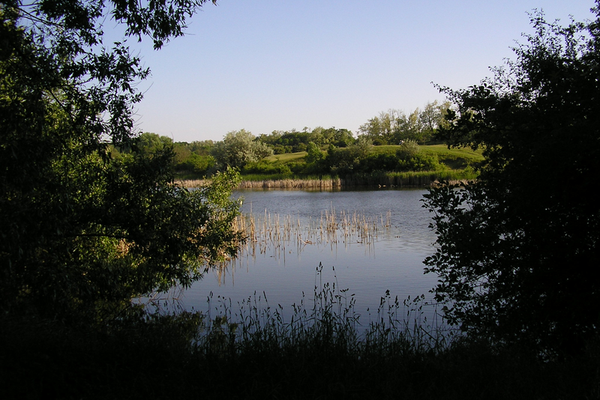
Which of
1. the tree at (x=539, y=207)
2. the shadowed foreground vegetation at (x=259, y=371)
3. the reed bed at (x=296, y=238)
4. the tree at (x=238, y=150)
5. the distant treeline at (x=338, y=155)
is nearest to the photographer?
the shadowed foreground vegetation at (x=259, y=371)

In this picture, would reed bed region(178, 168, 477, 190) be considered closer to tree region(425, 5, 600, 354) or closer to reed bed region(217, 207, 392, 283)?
reed bed region(217, 207, 392, 283)

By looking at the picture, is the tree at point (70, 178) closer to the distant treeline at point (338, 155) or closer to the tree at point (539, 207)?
the tree at point (539, 207)

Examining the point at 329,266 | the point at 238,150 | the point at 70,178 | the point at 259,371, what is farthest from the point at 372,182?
the point at 259,371

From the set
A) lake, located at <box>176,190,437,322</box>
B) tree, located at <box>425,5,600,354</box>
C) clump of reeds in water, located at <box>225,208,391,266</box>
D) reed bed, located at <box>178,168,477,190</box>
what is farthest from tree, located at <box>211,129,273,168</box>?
tree, located at <box>425,5,600,354</box>

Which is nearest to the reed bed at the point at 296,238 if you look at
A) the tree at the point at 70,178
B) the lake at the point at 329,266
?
the lake at the point at 329,266

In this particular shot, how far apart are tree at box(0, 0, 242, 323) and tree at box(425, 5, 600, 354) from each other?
→ 4484 mm

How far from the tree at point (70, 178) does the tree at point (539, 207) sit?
448 centimetres

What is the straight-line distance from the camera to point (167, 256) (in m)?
8.22

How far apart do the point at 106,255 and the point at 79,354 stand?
17.1 feet

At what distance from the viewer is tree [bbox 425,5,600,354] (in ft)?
17.7

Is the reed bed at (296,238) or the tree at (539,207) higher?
the tree at (539,207)

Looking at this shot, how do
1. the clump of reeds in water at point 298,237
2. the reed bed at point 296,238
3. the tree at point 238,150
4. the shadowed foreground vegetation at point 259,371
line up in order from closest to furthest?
1. the shadowed foreground vegetation at point 259,371
2. the reed bed at point 296,238
3. the clump of reeds in water at point 298,237
4. the tree at point 238,150

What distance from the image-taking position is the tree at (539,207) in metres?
5.40

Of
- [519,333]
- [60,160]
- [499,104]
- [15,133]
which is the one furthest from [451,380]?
[60,160]
